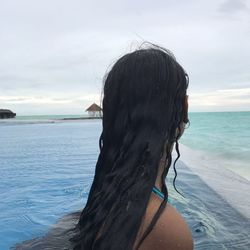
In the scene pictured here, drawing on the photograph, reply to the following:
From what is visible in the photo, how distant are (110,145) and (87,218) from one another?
29 centimetres

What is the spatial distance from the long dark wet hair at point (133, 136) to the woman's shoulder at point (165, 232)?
0.02m

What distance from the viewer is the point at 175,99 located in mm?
1590

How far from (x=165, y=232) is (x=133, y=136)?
1.09 feet

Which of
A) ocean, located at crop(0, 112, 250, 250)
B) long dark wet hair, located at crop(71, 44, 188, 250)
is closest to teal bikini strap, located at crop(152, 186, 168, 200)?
long dark wet hair, located at crop(71, 44, 188, 250)

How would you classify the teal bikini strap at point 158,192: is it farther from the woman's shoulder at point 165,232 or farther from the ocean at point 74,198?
the ocean at point 74,198

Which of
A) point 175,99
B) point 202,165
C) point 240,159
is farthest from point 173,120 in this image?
point 240,159

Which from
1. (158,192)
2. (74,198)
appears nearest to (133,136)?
(158,192)

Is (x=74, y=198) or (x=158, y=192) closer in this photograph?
A: (x=158, y=192)

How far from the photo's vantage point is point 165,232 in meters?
1.50

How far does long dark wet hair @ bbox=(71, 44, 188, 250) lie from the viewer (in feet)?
4.89

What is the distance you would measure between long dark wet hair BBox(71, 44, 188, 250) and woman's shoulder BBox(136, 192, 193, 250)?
2 centimetres

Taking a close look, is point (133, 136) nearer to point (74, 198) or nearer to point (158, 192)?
point (158, 192)

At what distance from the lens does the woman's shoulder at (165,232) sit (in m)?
1.50

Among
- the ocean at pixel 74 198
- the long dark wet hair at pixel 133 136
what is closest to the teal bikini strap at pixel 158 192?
the long dark wet hair at pixel 133 136
